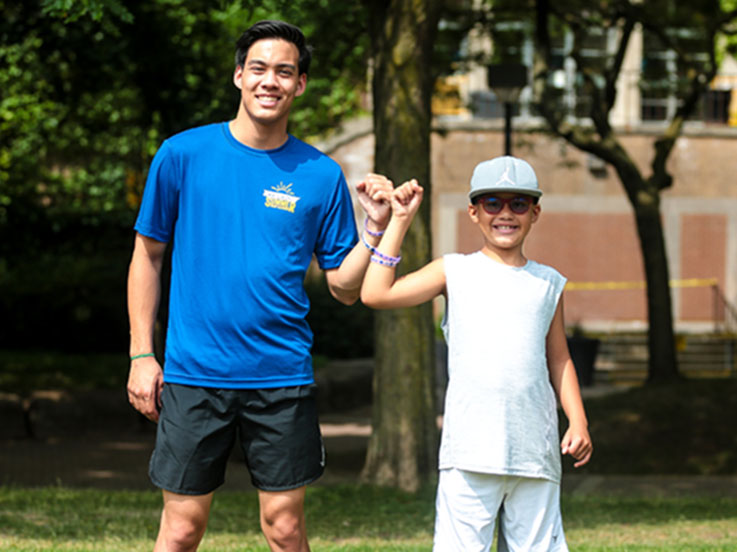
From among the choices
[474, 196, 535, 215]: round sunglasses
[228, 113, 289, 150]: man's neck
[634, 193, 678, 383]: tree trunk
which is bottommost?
[634, 193, 678, 383]: tree trunk

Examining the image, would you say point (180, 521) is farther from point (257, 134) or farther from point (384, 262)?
point (257, 134)

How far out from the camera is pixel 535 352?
11.6ft

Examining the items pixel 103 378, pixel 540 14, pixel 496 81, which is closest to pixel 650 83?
pixel 540 14

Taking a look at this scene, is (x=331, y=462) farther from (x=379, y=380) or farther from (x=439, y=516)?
(x=439, y=516)

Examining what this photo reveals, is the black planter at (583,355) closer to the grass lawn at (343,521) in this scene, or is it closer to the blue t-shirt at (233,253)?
the grass lawn at (343,521)

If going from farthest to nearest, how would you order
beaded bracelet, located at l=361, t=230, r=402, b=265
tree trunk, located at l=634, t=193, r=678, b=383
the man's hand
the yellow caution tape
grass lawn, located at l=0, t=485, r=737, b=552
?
the yellow caution tape
tree trunk, located at l=634, t=193, r=678, b=383
grass lawn, located at l=0, t=485, r=737, b=552
the man's hand
beaded bracelet, located at l=361, t=230, r=402, b=265

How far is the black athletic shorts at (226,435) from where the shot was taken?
11.9 feet

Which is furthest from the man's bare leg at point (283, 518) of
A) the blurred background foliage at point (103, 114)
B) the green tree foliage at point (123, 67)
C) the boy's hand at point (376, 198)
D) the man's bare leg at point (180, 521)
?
the blurred background foliage at point (103, 114)

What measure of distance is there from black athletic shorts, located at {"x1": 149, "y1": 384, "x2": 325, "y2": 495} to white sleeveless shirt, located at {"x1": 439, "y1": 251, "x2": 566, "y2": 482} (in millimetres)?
511

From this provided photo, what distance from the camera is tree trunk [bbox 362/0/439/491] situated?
7996 mm

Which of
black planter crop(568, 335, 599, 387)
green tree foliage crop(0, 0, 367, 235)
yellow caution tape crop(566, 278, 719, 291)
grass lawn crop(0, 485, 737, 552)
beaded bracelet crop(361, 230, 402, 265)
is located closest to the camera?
beaded bracelet crop(361, 230, 402, 265)

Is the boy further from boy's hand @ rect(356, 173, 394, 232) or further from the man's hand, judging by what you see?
the man's hand

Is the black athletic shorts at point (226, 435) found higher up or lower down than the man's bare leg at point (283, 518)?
higher up

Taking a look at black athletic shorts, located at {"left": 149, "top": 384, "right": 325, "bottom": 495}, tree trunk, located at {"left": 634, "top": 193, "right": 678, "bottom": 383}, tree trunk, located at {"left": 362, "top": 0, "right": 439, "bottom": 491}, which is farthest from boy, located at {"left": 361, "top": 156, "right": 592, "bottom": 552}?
tree trunk, located at {"left": 634, "top": 193, "right": 678, "bottom": 383}
